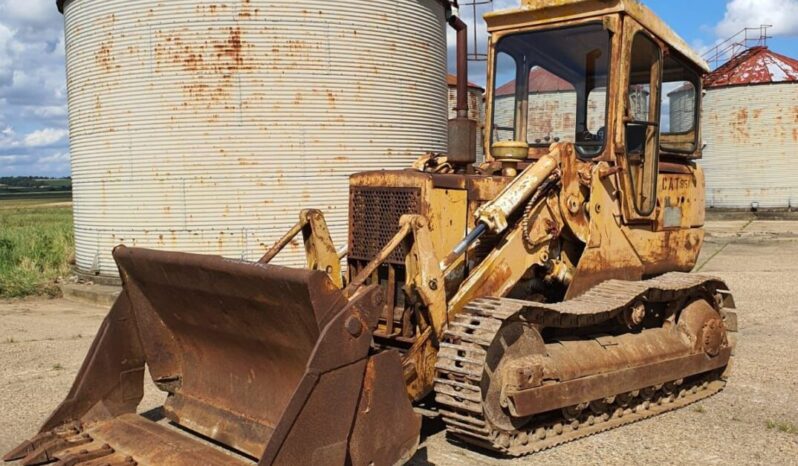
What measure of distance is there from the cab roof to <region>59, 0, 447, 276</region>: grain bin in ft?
17.3

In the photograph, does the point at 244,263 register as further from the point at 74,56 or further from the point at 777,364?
the point at 74,56

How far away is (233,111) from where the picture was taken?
35.3 ft

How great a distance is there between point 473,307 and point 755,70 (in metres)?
27.3

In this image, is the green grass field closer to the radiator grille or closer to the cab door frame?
the radiator grille

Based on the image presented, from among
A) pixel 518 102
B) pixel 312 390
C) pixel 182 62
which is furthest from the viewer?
pixel 182 62

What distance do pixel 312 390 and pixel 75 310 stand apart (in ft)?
28.3

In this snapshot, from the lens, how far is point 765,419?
18.0ft

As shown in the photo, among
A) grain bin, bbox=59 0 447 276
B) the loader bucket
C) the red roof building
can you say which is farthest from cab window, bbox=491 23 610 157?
the red roof building

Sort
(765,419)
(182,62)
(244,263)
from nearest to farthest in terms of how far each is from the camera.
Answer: (244,263), (765,419), (182,62)

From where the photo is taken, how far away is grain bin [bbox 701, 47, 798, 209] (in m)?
27.3

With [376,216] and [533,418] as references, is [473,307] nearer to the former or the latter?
[533,418]

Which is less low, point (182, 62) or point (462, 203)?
point (182, 62)

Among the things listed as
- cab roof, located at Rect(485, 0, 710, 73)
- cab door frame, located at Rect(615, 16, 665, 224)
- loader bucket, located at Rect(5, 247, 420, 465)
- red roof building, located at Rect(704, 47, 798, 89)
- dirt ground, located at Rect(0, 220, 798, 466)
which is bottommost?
dirt ground, located at Rect(0, 220, 798, 466)

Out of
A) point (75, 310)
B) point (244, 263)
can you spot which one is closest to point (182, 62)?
point (75, 310)
